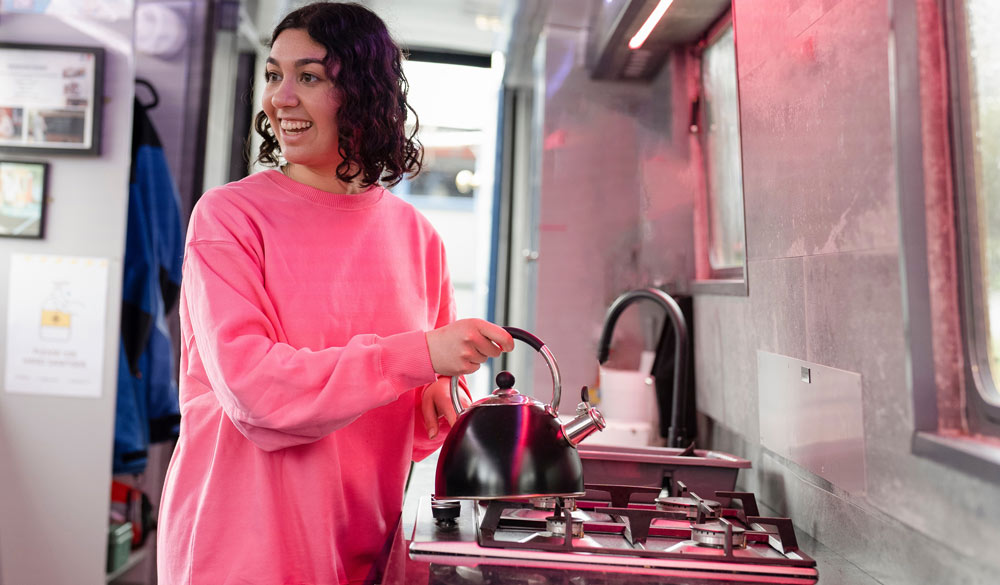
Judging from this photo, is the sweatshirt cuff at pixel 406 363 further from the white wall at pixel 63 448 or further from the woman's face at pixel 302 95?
the white wall at pixel 63 448

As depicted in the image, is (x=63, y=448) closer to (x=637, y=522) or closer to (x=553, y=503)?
(x=553, y=503)

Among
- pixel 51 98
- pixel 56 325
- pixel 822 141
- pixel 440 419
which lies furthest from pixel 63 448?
pixel 822 141

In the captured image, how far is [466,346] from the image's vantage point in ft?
3.55

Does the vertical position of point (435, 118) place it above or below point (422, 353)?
above

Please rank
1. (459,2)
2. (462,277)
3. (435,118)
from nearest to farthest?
1. (459,2)
2. (435,118)
3. (462,277)

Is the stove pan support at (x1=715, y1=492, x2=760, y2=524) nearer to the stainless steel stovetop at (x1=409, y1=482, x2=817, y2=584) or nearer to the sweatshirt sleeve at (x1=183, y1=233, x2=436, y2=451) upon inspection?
the stainless steel stovetop at (x1=409, y1=482, x2=817, y2=584)

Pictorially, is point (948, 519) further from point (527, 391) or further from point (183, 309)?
point (527, 391)

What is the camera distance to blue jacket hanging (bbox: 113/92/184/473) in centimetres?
282

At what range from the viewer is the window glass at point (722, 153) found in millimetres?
2068

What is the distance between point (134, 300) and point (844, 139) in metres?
2.57

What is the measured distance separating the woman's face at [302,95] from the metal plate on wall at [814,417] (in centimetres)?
87

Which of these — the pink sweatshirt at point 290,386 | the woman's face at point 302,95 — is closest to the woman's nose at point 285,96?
the woman's face at point 302,95

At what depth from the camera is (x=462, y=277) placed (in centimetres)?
614

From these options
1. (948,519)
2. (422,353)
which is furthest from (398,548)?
(948,519)
